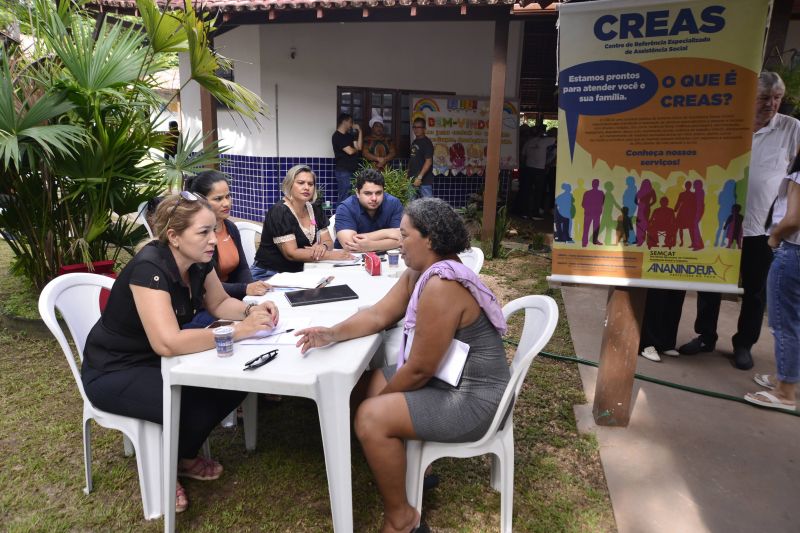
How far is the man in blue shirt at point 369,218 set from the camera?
12.4 ft

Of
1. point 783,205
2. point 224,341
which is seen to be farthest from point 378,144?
point 224,341

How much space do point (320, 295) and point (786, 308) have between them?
Result: 255 centimetres

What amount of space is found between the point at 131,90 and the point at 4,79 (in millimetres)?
Result: 729

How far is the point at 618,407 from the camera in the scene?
2904mm

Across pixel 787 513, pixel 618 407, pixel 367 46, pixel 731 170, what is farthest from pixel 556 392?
pixel 367 46

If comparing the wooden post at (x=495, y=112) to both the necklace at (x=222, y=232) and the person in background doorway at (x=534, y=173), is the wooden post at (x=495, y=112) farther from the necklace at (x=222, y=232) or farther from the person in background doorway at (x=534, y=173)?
the necklace at (x=222, y=232)

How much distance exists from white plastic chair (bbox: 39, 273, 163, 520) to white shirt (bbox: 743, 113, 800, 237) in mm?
3395

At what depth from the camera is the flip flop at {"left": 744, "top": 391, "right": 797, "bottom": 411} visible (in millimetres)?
3041

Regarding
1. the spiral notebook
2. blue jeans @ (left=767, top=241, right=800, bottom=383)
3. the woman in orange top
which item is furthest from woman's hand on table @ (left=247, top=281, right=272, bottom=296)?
blue jeans @ (left=767, top=241, right=800, bottom=383)

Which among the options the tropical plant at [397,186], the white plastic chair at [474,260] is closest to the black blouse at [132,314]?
the white plastic chair at [474,260]

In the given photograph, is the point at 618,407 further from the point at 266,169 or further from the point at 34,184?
the point at 266,169

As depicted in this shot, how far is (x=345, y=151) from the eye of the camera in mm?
7684

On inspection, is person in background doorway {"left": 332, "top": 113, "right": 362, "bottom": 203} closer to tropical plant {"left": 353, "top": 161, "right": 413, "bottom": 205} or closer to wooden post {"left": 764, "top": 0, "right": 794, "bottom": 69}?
tropical plant {"left": 353, "top": 161, "right": 413, "bottom": 205}

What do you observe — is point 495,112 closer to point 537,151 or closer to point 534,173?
Result: point 537,151
